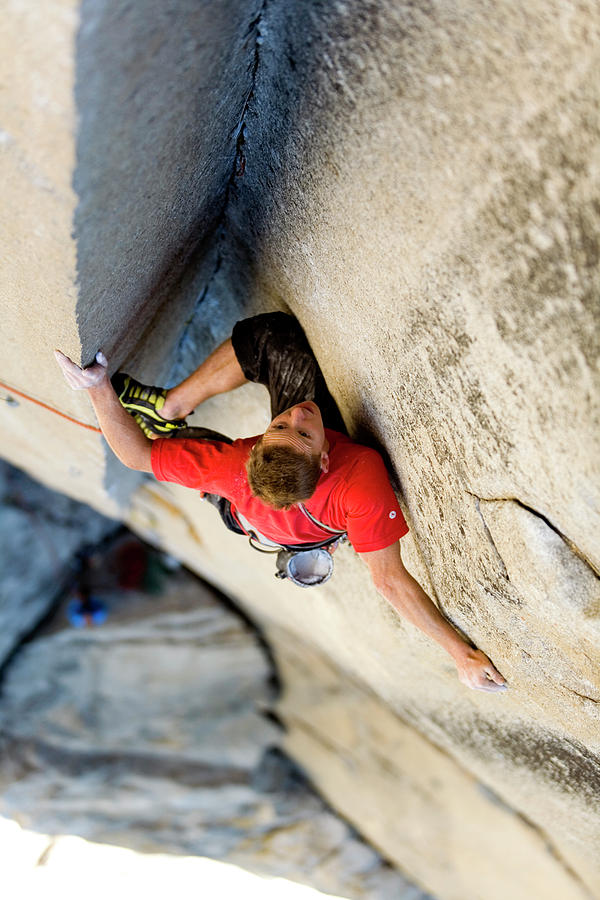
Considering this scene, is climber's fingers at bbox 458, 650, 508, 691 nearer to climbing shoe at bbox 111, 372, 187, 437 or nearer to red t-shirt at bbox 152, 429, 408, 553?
red t-shirt at bbox 152, 429, 408, 553

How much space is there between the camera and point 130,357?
2129 mm

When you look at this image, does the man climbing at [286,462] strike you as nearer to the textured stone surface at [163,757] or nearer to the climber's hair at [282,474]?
the climber's hair at [282,474]

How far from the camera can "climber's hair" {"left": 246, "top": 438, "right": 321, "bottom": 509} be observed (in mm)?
1609

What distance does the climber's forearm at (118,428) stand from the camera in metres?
1.80

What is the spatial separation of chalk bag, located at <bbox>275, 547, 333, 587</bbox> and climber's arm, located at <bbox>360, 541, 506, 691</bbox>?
0.62 feet

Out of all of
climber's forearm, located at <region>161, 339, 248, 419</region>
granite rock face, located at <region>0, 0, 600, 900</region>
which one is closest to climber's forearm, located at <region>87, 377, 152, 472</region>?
granite rock face, located at <region>0, 0, 600, 900</region>

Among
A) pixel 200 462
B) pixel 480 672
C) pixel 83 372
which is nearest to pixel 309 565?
pixel 200 462

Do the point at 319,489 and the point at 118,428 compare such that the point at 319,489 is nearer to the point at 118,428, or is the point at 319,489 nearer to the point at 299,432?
the point at 299,432

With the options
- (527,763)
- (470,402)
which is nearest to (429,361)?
(470,402)

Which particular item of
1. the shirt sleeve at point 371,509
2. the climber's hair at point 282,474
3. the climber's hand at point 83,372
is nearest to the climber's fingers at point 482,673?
the shirt sleeve at point 371,509

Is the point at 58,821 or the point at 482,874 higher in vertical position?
the point at 482,874

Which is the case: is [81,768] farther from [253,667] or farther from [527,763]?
[527,763]

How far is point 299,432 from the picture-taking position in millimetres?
1678

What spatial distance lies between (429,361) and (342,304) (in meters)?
0.32
